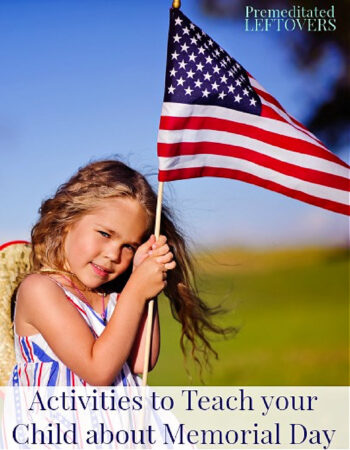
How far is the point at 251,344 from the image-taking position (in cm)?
928

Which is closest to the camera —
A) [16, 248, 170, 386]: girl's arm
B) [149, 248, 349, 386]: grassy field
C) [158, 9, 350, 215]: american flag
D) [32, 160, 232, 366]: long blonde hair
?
[16, 248, 170, 386]: girl's arm

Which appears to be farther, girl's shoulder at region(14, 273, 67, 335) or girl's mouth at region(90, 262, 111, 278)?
girl's mouth at region(90, 262, 111, 278)

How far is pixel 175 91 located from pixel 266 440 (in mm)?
2495

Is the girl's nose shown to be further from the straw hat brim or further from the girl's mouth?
the straw hat brim

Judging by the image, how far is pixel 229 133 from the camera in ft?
8.30

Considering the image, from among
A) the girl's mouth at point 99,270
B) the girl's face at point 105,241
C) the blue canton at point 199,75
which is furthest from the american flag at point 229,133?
the girl's mouth at point 99,270

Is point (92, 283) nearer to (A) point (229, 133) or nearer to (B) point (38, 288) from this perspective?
(B) point (38, 288)

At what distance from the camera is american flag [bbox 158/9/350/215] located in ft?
8.04

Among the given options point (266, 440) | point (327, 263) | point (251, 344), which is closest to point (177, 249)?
point (266, 440)

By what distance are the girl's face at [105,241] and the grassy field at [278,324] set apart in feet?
1.70

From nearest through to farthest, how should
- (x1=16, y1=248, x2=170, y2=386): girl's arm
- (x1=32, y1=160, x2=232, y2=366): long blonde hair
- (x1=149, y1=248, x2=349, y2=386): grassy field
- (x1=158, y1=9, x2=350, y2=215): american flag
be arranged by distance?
(x1=16, y1=248, x2=170, y2=386): girl's arm → (x1=158, y1=9, x2=350, y2=215): american flag → (x1=32, y1=160, x2=232, y2=366): long blonde hair → (x1=149, y1=248, x2=349, y2=386): grassy field

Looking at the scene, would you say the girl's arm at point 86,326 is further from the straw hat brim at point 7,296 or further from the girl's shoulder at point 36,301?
the straw hat brim at point 7,296

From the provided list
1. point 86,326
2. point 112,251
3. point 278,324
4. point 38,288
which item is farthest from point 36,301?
point 278,324

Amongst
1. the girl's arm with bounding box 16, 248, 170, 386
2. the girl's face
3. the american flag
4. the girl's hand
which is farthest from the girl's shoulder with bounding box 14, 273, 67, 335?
the american flag
